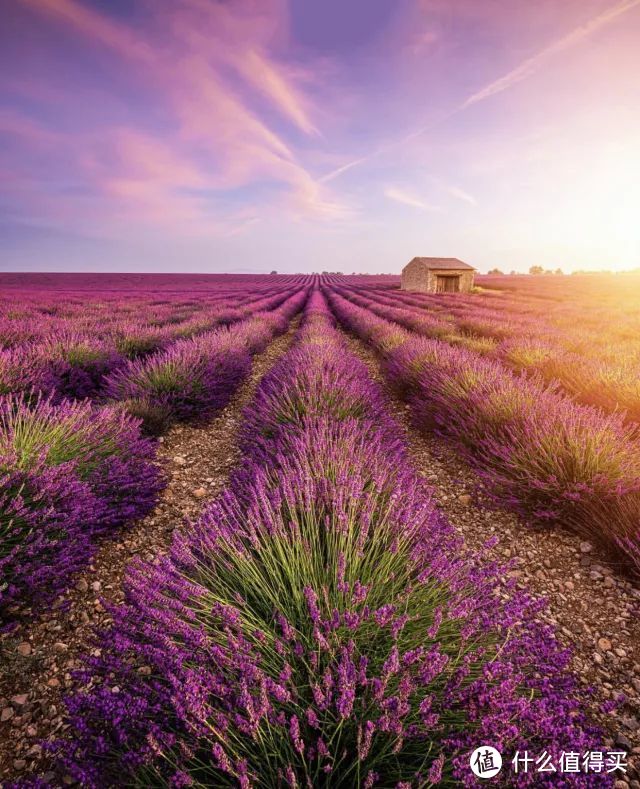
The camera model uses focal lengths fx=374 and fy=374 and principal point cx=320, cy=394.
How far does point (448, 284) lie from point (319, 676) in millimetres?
33107

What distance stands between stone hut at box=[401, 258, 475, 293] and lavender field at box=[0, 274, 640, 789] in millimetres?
26341

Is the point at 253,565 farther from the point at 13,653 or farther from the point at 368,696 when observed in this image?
the point at 13,653

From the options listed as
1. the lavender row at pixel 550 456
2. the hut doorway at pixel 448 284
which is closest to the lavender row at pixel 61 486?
the lavender row at pixel 550 456

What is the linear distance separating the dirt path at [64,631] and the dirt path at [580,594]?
2.01m

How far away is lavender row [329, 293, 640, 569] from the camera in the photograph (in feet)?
8.04

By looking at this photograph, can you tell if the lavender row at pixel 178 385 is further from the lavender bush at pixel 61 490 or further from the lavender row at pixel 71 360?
Result: the lavender bush at pixel 61 490

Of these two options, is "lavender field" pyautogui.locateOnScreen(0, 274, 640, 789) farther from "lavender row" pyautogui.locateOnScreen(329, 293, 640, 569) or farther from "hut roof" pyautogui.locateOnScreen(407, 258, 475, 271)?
"hut roof" pyautogui.locateOnScreen(407, 258, 475, 271)

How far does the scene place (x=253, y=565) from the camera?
1.55 m

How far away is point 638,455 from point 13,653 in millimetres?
4053

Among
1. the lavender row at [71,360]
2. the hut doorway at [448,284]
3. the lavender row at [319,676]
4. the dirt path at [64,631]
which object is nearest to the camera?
the lavender row at [319,676]

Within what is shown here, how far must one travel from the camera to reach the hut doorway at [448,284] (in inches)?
1196

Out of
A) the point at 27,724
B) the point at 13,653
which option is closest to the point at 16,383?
the point at 13,653

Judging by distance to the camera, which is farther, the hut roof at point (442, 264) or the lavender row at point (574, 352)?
the hut roof at point (442, 264)

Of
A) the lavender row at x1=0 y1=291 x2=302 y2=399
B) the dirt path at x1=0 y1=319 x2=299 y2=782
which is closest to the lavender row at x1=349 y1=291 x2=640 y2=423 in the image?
the dirt path at x1=0 y1=319 x2=299 y2=782
